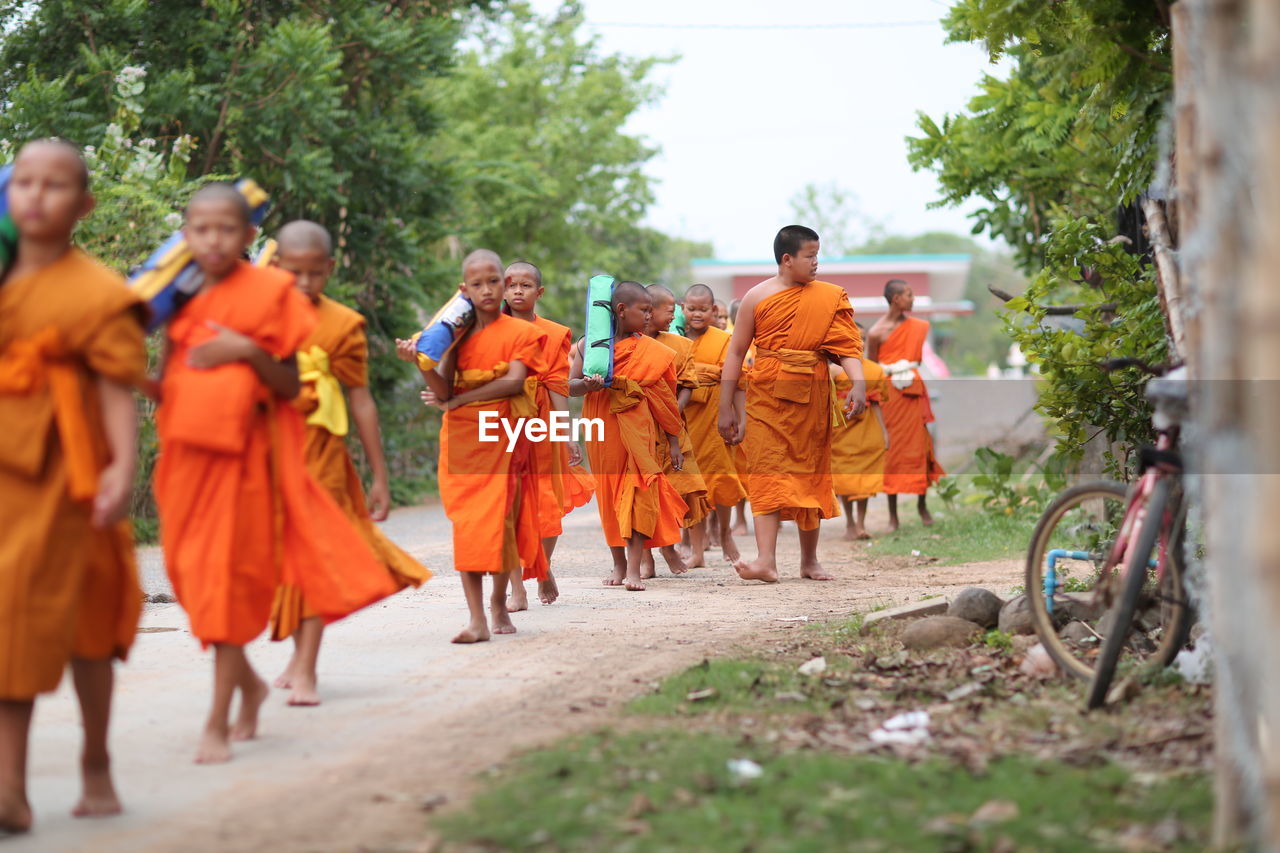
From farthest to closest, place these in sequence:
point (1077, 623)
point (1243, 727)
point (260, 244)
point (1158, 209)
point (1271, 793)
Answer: point (260, 244)
point (1077, 623)
point (1158, 209)
point (1243, 727)
point (1271, 793)

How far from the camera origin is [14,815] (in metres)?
4.03

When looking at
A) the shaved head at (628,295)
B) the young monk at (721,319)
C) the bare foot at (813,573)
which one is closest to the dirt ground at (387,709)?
the bare foot at (813,573)

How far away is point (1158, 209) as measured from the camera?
615 cm

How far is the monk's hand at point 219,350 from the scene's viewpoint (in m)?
4.72

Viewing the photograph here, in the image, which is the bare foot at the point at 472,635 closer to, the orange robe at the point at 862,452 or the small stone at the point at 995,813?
the small stone at the point at 995,813

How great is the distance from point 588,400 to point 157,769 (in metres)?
5.46

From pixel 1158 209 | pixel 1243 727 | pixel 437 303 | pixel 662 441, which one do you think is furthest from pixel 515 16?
pixel 1243 727

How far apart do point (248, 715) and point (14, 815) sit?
1252 millimetres

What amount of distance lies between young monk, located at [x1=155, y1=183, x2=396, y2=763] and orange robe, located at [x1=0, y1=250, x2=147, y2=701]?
0.46 m

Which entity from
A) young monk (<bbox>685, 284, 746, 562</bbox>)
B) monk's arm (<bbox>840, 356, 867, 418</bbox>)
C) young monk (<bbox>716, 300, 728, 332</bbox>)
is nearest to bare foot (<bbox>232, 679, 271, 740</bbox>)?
monk's arm (<bbox>840, 356, 867, 418</bbox>)

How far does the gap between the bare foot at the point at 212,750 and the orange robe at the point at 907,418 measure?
9628 mm

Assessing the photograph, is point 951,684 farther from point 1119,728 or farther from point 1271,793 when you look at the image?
point 1271,793

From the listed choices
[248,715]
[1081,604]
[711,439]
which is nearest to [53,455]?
[248,715]

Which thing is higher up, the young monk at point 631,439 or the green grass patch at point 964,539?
the young monk at point 631,439
